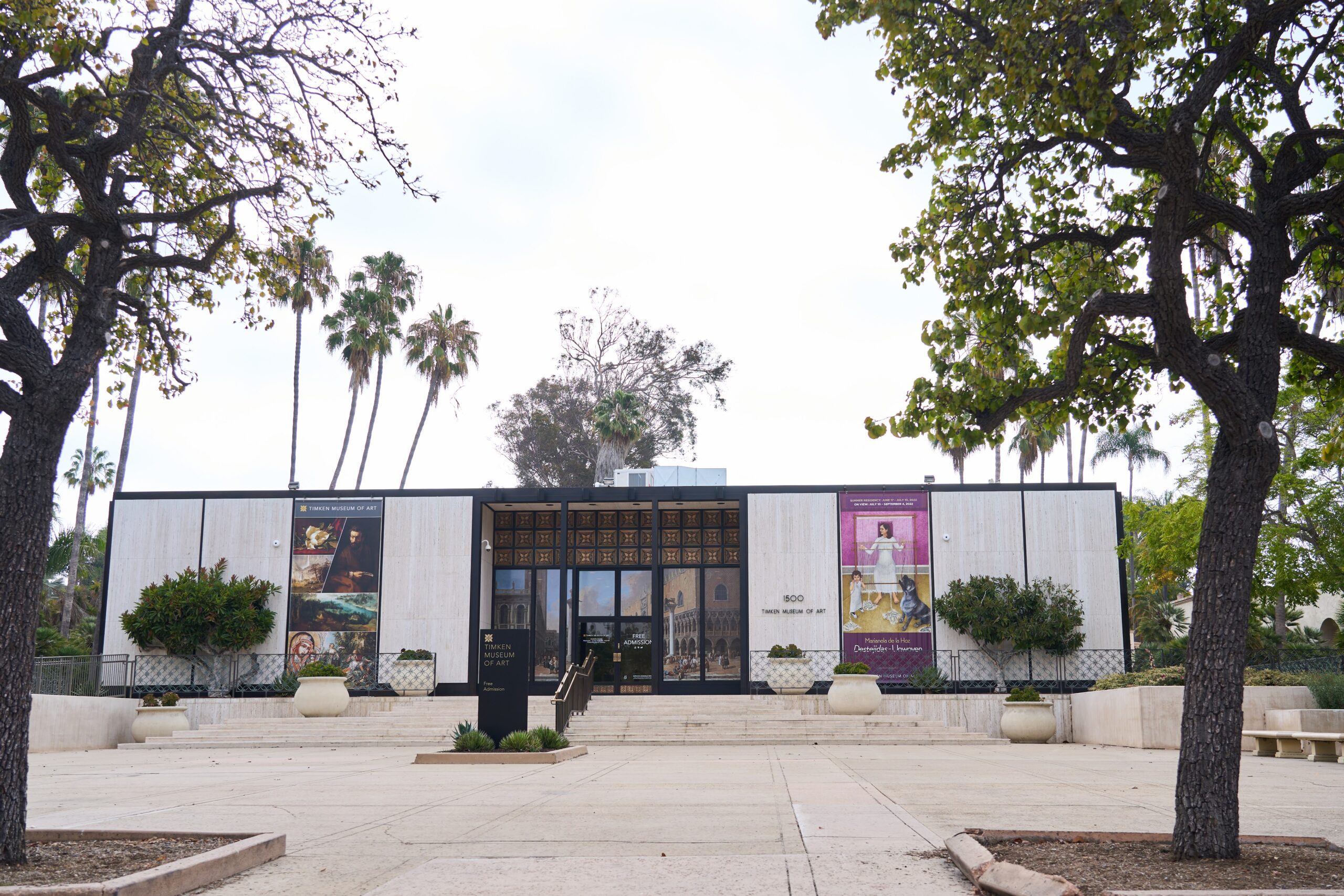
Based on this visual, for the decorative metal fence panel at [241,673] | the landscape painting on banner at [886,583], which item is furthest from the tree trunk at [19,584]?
the landscape painting on banner at [886,583]

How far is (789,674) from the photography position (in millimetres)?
25531

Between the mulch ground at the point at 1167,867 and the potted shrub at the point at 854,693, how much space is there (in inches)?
644

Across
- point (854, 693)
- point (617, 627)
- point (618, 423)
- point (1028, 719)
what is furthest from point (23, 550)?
point (618, 423)

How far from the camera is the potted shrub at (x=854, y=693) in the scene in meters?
22.6

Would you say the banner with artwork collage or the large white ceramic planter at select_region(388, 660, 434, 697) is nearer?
the large white ceramic planter at select_region(388, 660, 434, 697)

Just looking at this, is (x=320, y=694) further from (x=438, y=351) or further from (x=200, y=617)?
(x=438, y=351)

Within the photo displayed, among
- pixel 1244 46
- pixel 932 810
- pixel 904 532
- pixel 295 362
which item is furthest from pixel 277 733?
pixel 295 362

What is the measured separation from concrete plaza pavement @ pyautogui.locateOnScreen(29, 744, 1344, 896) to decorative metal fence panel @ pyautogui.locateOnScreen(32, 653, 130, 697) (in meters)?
9.90

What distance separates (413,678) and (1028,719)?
1413cm

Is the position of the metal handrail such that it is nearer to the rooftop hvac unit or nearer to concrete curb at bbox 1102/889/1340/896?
the rooftop hvac unit

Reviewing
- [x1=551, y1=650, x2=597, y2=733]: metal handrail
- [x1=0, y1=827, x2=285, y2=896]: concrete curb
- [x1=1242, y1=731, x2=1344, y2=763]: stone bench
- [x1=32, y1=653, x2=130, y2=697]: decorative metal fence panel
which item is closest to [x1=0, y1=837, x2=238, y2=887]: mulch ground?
[x1=0, y1=827, x2=285, y2=896]: concrete curb

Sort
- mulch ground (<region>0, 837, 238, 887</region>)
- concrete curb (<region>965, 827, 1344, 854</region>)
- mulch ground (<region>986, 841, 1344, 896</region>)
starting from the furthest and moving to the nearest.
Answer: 1. concrete curb (<region>965, 827, 1344, 854</region>)
2. mulch ground (<region>0, 837, 238, 887</region>)
3. mulch ground (<region>986, 841, 1344, 896</region>)

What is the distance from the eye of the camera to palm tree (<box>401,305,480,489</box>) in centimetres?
4400

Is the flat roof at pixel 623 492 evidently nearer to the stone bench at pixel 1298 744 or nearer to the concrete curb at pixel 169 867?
the stone bench at pixel 1298 744
